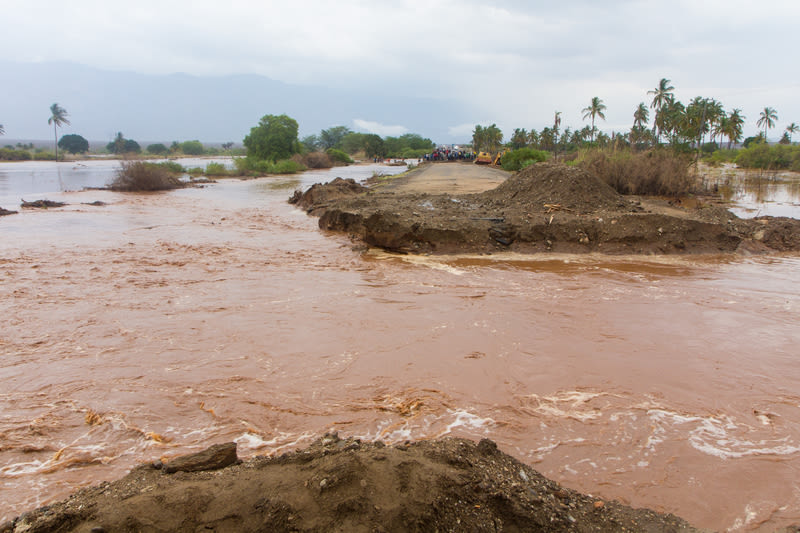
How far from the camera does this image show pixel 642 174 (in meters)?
20.9

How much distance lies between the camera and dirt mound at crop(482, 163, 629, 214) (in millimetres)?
13391

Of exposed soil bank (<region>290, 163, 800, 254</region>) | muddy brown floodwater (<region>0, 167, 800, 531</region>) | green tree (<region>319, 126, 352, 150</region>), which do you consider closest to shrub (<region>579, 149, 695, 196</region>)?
exposed soil bank (<region>290, 163, 800, 254</region>)

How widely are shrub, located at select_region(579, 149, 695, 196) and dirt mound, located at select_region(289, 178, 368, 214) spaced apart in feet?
36.5

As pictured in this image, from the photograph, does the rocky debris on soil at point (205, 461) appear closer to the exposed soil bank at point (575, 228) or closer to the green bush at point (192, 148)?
the exposed soil bank at point (575, 228)

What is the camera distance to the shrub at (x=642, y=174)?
20969 millimetres

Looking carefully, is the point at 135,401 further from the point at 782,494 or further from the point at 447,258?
the point at 447,258

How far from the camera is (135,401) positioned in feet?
16.1

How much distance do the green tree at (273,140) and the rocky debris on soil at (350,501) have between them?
203ft

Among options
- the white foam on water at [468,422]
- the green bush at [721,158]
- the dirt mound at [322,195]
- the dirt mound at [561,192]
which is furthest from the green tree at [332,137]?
the white foam on water at [468,422]

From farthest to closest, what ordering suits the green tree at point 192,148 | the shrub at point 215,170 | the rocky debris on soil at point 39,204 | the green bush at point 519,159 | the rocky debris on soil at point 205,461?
the green tree at point 192,148 → the shrub at point 215,170 → the green bush at point 519,159 → the rocky debris on soil at point 39,204 → the rocky debris on soil at point 205,461

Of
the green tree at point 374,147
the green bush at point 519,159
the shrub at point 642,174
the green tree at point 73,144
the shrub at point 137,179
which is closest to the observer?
the shrub at point 642,174

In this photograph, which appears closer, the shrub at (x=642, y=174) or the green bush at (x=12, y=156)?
the shrub at (x=642, y=174)

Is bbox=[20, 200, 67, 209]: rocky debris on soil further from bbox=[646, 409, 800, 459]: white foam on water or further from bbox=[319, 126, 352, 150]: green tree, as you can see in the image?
bbox=[319, 126, 352, 150]: green tree

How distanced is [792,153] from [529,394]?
190 feet
